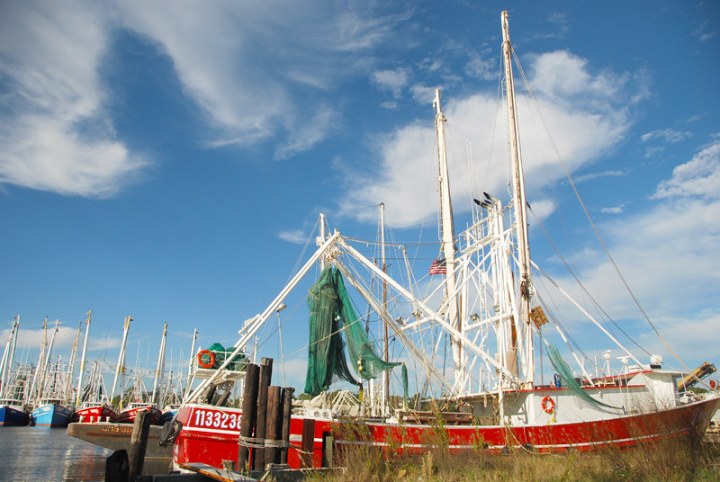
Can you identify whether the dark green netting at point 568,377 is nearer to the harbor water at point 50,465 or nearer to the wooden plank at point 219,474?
the wooden plank at point 219,474

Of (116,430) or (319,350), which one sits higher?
(319,350)

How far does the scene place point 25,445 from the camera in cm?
4256

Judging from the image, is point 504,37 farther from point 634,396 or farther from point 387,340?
point 387,340

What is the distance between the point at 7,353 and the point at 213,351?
8427 centimetres

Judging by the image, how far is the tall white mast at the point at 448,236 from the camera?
25.3 meters

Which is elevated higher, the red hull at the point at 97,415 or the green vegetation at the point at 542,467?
the red hull at the point at 97,415

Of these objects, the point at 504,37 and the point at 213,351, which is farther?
the point at 504,37

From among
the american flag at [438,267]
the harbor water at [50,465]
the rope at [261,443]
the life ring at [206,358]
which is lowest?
the harbor water at [50,465]

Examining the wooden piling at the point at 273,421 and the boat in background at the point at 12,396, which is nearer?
the wooden piling at the point at 273,421

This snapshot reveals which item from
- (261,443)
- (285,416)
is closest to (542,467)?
(285,416)

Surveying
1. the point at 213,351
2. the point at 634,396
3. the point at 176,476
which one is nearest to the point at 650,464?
the point at 634,396

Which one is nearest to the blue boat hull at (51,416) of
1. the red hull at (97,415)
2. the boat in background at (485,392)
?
the red hull at (97,415)

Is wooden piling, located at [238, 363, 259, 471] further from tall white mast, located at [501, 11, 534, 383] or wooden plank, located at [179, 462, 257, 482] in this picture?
tall white mast, located at [501, 11, 534, 383]

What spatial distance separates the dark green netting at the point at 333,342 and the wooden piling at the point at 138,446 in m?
7.71
